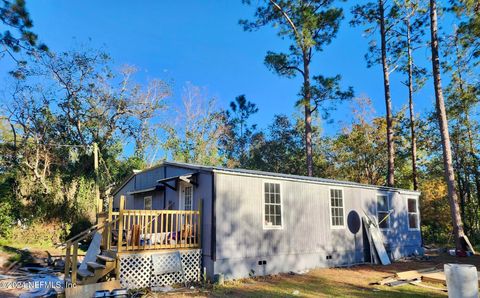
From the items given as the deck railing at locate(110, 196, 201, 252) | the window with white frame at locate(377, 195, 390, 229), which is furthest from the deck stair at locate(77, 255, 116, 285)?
the window with white frame at locate(377, 195, 390, 229)

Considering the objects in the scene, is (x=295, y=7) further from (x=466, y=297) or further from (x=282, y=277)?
(x=466, y=297)

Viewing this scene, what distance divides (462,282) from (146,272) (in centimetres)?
654

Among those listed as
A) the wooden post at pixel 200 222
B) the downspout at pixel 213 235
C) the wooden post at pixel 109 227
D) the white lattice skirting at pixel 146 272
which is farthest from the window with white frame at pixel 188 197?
the wooden post at pixel 109 227

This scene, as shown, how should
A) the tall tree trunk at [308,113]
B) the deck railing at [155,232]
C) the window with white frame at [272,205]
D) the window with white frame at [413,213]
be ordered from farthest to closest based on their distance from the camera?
1. the tall tree trunk at [308,113]
2. the window with white frame at [413,213]
3. the window with white frame at [272,205]
4. the deck railing at [155,232]

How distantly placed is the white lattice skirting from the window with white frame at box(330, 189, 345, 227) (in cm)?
528

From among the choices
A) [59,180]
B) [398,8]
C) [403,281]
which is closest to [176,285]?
[403,281]

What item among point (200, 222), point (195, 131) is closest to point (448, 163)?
point (200, 222)

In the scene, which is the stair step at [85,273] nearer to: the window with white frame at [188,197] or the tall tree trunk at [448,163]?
the window with white frame at [188,197]

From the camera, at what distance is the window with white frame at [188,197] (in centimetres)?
1019

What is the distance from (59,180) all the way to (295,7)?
1687 cm

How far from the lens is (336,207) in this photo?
464 inches

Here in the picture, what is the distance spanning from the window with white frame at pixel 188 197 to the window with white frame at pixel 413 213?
997cm

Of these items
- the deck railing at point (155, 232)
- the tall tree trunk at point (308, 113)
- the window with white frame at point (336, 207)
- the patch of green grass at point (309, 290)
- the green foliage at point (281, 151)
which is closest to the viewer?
the patch of green grass at point (309, 290)

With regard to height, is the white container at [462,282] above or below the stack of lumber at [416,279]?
above
